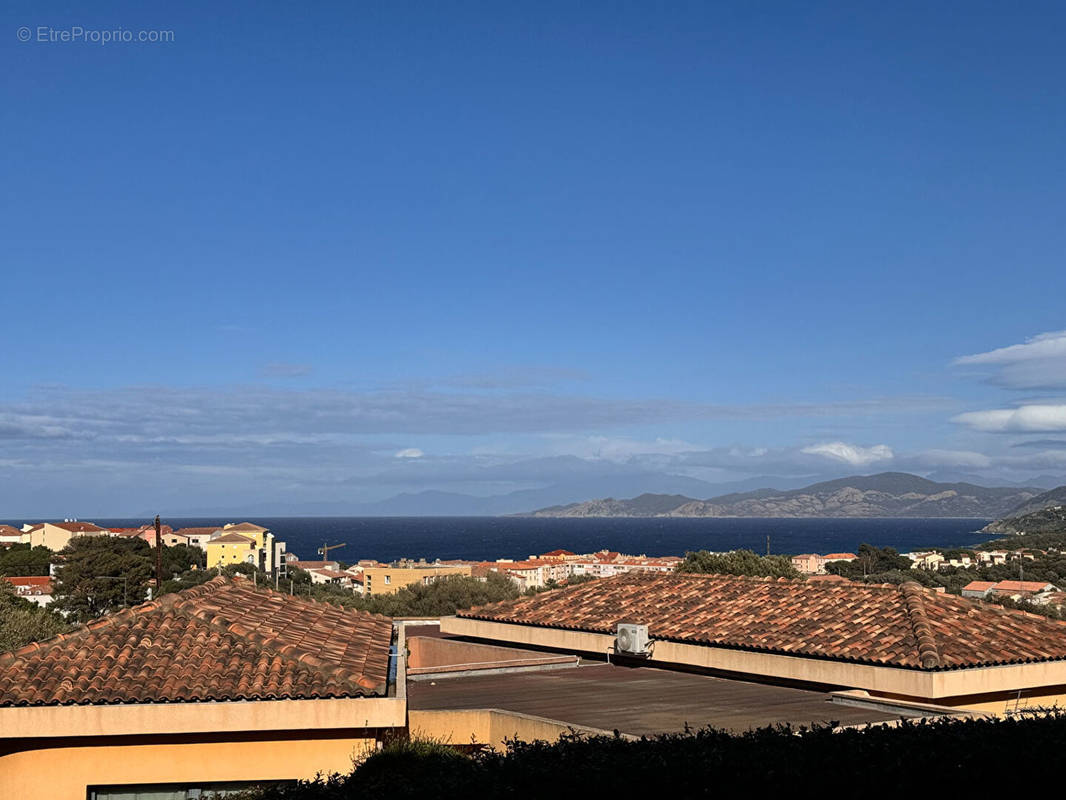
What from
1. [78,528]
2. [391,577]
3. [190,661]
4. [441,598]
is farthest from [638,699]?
[78,528]

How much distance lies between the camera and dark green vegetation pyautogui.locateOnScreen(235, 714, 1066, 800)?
21.4 feet

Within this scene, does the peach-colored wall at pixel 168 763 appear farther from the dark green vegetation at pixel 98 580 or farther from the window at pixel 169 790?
the dark green vegetation at pixel 98 580

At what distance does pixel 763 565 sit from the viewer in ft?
165

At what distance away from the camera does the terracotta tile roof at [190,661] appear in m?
10.6

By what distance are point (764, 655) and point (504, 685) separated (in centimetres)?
388

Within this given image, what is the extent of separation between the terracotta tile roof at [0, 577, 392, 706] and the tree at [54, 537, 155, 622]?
62.3 meters

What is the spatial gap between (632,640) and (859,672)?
401 cm

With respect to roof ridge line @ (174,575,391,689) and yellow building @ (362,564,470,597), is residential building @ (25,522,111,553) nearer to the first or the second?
yellow building @ (362,564,470,597)

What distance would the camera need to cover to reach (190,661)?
38.2 feet

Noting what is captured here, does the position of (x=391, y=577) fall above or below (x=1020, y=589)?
below

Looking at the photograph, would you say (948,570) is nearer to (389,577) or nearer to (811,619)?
(389,577)

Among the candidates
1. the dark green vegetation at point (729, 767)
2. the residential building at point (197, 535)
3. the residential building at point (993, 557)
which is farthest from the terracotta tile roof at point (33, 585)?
the residential building at point (993, 557)

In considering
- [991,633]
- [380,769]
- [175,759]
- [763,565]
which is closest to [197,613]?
[175,759]

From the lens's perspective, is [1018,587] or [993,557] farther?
[993,557]
